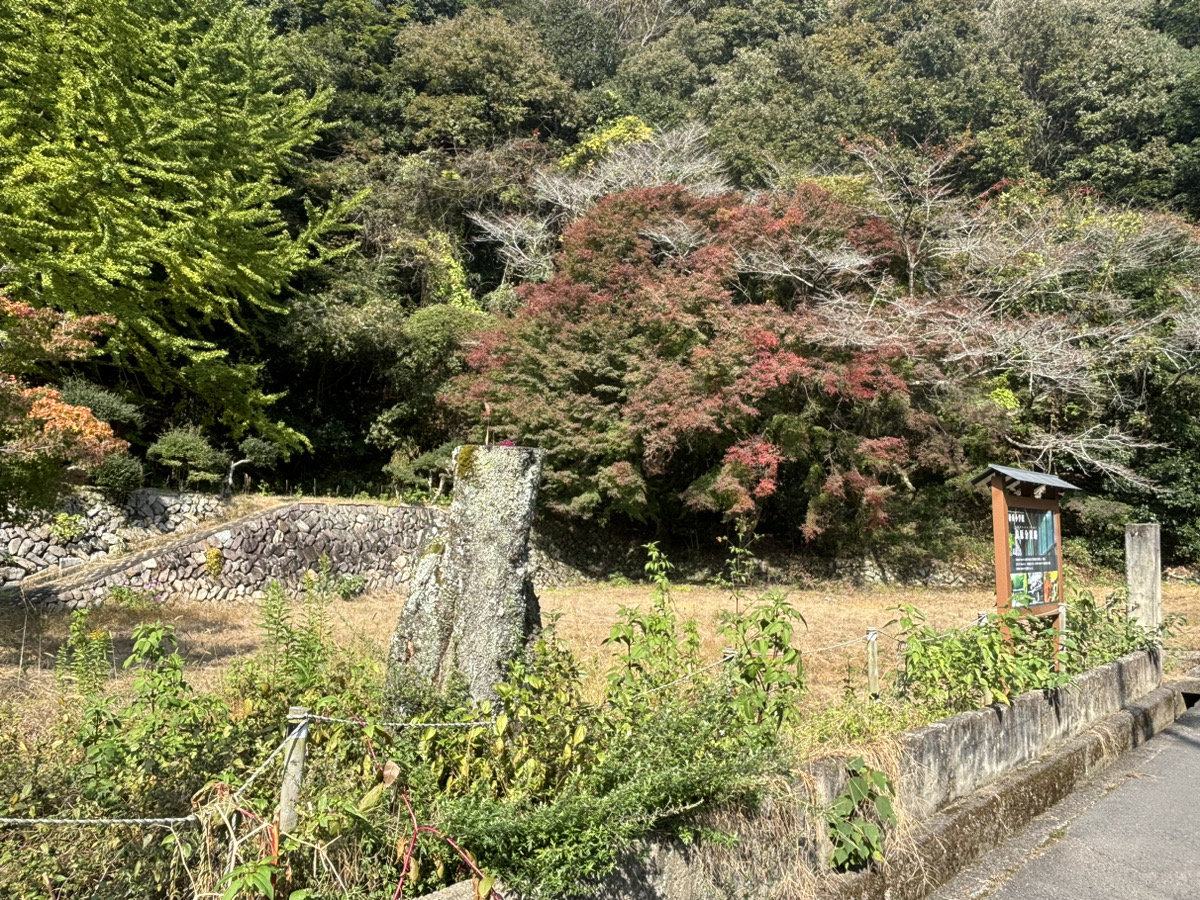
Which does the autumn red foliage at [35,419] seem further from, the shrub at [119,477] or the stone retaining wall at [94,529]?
the shrub at [119,477]

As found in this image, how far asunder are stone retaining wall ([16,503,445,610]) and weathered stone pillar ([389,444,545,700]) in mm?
6509

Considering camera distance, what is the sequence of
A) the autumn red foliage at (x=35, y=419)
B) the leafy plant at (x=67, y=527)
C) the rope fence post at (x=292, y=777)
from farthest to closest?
the leafy plant at (x=67, y=527)
the autumn red foliage at (x=35, y=419)
the rope fence post at (x=292, y=777)

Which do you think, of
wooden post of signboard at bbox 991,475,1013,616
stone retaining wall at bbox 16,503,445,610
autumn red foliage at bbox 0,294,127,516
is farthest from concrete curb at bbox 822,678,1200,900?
autumn red foliage at bbox 0,294,127,516

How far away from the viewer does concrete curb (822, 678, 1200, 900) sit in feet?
11.4

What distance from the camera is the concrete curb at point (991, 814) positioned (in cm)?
346

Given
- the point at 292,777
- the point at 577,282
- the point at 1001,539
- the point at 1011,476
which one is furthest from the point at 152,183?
the point at 292,777

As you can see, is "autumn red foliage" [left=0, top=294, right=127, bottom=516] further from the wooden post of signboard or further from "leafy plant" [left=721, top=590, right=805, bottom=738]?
the wooden post of signboard

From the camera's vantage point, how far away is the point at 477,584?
3.48 metres

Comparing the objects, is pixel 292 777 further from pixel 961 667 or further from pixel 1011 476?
pixel 1011 476

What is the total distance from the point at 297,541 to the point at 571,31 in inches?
918

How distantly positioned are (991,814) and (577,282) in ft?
45.4

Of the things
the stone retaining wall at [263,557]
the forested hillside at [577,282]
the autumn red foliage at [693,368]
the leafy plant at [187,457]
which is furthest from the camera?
the autumn red foliage at [693,368]

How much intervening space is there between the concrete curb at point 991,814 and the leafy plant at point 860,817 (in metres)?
0.08

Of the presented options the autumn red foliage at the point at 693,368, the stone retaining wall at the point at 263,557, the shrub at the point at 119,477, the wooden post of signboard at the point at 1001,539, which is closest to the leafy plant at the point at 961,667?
the wooden post of signboard at the point at 1001,539
